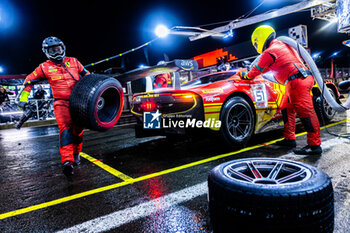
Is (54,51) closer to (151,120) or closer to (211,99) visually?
(151,120)

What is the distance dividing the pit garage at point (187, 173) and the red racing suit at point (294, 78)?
8.8 inches

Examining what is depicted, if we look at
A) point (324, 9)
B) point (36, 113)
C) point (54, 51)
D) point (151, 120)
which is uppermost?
point (324, 9)

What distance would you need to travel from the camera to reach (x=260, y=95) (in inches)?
148

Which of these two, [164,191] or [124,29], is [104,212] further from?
[124,29]

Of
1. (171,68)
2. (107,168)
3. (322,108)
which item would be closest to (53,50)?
(107,168)

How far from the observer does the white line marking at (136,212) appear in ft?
5.13

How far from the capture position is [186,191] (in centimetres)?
207

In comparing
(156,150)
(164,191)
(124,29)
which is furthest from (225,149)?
(124,29)

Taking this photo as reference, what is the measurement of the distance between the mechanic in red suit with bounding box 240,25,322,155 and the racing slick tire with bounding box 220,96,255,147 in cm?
51

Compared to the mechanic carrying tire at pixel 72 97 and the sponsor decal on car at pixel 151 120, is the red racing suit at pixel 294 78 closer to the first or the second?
the sponsor decal on car at pixel 151 120

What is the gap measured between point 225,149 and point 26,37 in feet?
69.6

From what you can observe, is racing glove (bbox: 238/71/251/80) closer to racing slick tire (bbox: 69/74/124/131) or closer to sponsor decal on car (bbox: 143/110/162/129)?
sponsor decal on car (bbox: 143/110/162/129)

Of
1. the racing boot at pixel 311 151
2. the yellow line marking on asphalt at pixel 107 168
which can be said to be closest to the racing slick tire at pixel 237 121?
the racing boot at pixel 311 151

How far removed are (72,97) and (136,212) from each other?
6.21 feet
